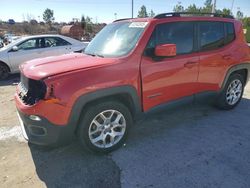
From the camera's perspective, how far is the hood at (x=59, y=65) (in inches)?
123

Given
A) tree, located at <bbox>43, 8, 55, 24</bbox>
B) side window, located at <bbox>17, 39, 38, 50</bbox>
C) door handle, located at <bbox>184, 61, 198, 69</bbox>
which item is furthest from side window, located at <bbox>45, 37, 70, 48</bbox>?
tree, located at <bbox>43, 8, 55, 24</bbox>

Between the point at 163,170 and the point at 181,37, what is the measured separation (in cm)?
209

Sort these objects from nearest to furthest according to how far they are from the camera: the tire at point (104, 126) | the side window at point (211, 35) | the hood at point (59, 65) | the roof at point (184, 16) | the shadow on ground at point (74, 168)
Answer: the shadow on ground at point (74, 168) < the hood at point (59, 65) < the tire at point (104, 126) < the roof at point (184, 16) < the side window at point (211, 35)

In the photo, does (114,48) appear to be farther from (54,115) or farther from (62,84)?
(54,115)

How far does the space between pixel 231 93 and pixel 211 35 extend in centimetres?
140

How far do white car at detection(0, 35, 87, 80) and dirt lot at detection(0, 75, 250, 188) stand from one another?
476 cm

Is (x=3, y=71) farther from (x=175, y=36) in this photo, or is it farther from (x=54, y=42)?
(x=175, y=36)

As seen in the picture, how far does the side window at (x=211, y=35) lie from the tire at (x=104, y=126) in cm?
190

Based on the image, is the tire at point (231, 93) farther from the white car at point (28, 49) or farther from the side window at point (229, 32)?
the white car at point (28, 49)

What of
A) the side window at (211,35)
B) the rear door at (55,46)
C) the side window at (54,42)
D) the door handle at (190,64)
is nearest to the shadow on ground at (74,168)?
the door handle at (190,64)

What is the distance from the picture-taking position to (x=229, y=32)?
16.0 ft

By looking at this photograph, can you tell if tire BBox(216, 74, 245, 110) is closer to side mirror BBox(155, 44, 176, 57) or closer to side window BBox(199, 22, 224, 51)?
side window BBox(199, 22, 224, 51)

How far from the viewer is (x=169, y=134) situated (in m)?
4.20

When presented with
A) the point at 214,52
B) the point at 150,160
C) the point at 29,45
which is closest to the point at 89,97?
the point at 150,160
